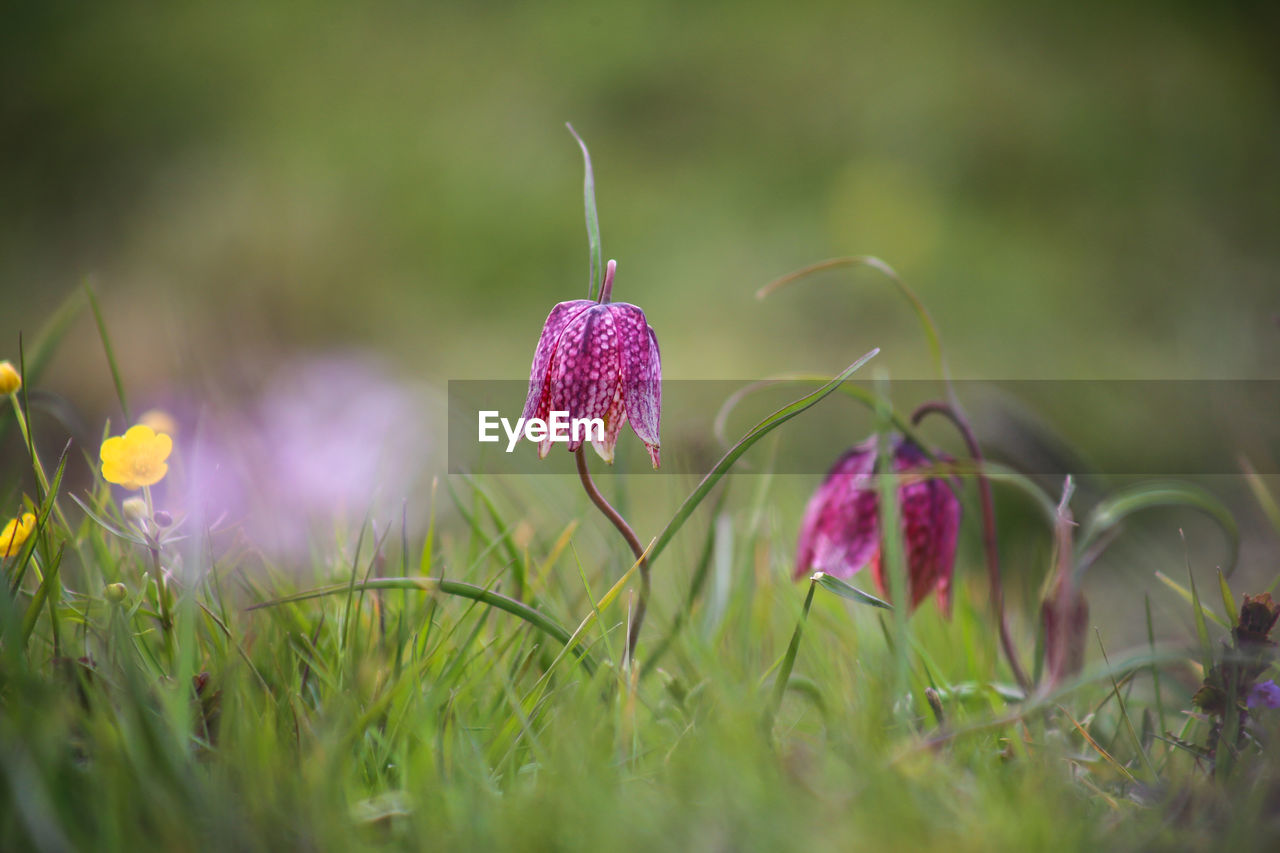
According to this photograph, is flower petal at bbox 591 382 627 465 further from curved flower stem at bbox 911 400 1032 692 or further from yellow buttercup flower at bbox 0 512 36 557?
yellow buttercup flower at bbox 0 512 36 557

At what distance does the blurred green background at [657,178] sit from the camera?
9.62 ft

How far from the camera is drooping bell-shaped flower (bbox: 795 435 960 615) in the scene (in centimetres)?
96

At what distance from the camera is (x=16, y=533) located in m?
0.73

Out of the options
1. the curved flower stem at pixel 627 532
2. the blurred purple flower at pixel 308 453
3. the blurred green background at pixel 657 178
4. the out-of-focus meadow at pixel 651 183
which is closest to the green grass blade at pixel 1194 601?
the curved flower stem at pixel 627 532

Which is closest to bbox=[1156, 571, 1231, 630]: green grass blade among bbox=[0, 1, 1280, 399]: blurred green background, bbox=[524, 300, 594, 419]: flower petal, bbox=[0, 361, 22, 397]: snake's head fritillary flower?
bbox=[524, 300, 594, 419]: flower petal

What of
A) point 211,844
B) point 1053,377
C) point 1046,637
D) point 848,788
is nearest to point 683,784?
point 848,788

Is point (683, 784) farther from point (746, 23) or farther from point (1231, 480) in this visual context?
point (746, 23)

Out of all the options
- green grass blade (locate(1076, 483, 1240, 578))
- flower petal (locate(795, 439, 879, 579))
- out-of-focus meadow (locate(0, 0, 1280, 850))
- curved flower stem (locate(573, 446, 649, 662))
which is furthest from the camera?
flower petal (locate(795, 439, 879, 579))

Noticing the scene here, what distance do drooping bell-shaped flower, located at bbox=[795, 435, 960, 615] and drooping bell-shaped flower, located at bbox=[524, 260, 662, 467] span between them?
12.5 inches

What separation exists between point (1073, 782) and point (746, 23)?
3.70 meters

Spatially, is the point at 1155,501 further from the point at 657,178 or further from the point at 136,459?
the point at 657,178

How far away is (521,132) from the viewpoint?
11.7 feet

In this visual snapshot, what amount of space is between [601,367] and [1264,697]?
562mm

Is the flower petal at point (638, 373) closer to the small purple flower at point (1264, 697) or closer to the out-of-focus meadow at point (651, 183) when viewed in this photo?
the small purple flower at point (1264, 697)
